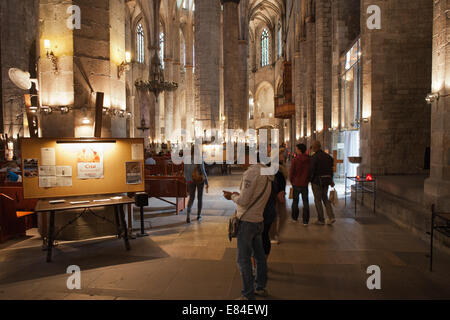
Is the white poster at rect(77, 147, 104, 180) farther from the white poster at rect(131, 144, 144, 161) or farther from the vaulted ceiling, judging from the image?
the vaulted ceiling

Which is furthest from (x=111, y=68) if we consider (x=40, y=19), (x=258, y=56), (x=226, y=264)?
(x=258, y=56)

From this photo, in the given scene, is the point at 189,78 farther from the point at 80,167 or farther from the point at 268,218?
the point at 268,218

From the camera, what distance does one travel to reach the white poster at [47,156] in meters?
5.02

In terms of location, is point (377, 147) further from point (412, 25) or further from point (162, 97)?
point (162, 97)

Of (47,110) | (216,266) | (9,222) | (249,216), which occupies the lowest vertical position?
(216,266)

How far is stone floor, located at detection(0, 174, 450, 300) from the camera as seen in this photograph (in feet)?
11.3

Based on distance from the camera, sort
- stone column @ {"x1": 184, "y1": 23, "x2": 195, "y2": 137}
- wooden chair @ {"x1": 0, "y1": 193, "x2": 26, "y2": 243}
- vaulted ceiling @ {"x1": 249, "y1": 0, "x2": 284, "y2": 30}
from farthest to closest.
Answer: vaulted ceiling @ {"x1": 249, "y1": 0, "x2": 284, "y2": 30} < stone column @ {"x1": 184, "y1": 23, "x2": 195, "y2": 137} < wooden chair @ {"x1": 0, "y1": 193, "x2": 26, "y2": 243}

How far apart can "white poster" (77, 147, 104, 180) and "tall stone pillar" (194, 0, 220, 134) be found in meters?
11.4

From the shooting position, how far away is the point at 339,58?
1506 cm

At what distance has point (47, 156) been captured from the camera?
16.5 feet

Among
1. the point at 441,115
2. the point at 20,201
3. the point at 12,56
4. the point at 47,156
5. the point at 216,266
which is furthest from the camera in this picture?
the point at 12,56

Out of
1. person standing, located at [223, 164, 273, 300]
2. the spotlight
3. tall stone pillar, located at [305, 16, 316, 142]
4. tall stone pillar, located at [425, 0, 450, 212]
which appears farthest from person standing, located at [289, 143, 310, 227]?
tall stone pillar, located at [305, 16, 316, 142]

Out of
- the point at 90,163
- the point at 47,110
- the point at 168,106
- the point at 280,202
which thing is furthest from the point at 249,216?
the point at 168,106

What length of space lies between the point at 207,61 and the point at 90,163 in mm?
12314
